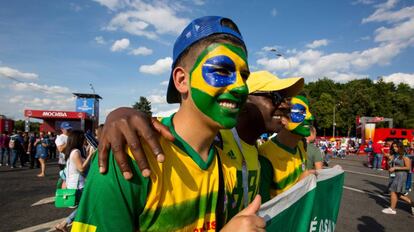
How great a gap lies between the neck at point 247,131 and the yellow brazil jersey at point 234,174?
35cm

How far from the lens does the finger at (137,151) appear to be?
4.26ft

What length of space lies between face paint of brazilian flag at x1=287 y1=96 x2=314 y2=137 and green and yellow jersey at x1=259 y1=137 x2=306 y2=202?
215 mm

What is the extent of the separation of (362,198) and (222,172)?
9.19 metres

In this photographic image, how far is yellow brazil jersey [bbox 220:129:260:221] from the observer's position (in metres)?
1.83

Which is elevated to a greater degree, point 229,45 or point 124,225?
point 229,45

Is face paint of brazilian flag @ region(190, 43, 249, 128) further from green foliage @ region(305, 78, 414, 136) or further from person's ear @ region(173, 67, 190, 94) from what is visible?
green foliage @ region(305, 78, 414, 136)

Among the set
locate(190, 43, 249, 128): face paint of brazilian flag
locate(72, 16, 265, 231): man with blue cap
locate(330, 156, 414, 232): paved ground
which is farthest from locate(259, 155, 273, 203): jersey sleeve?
locate(330, 156, 414, 232): paved ground

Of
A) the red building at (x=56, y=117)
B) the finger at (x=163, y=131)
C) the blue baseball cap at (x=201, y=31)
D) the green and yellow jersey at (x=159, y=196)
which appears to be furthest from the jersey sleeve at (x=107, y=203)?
the red building at (x=56, y=117)

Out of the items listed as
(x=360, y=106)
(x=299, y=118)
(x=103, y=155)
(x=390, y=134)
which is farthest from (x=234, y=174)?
(x=360, y=106)

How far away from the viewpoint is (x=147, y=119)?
150cm

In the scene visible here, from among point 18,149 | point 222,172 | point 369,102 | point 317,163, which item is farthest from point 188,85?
point 369,102

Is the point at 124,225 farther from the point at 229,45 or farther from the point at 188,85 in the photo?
the point at 229,45

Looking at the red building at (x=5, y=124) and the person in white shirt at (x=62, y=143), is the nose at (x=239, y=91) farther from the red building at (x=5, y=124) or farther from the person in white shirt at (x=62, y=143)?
the red building at (x=5, y=124)

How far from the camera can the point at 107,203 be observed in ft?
4.03
